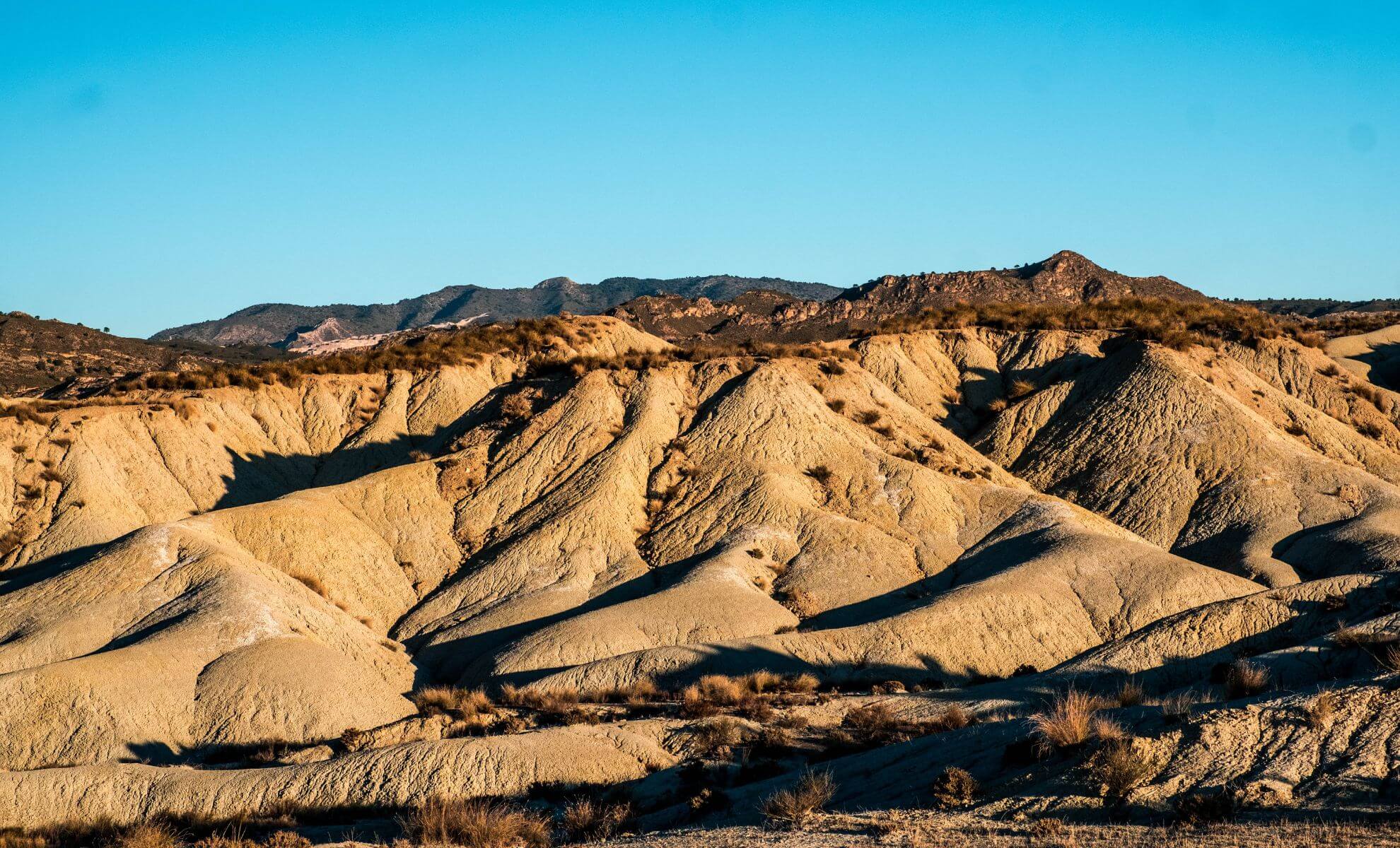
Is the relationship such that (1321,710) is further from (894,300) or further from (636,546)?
(894,300)

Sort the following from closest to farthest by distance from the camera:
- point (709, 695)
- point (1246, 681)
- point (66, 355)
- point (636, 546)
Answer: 1. point (1246, 681)
2. point (709, 695)
3. point (636, 546)
4. point (66, 355)

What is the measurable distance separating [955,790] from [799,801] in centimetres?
223

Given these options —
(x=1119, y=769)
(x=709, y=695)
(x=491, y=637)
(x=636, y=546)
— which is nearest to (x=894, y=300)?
(x=636, y=546)

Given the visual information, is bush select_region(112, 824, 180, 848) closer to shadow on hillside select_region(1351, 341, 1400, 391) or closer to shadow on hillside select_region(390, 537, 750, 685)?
shadow on hillside select_region(390, 537, 750, 685)

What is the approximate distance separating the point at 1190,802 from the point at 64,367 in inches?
4011

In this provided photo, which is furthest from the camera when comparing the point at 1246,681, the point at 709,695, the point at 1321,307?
the point at 1321,307

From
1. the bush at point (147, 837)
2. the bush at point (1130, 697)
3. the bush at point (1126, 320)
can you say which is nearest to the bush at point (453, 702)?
the bush at point (147, 837)

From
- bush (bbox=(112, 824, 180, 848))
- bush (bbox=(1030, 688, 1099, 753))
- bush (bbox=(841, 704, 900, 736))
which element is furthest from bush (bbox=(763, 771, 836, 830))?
bush (bbox=(112, 824, 180, 848))

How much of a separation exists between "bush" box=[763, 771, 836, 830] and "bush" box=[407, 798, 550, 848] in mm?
3569

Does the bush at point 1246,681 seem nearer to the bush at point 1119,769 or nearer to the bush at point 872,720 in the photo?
the bush at point 1119,769

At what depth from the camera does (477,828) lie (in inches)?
787

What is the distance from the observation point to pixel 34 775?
992 inches

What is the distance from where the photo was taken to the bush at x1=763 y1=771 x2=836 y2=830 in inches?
732

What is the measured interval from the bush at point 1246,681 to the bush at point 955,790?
6376 mm
